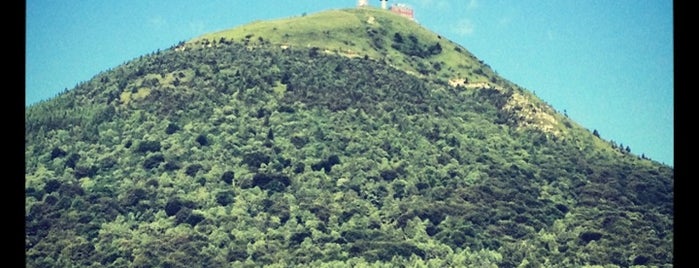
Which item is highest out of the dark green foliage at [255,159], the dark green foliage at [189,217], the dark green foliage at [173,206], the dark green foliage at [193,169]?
the dark green foliage at [255,159]

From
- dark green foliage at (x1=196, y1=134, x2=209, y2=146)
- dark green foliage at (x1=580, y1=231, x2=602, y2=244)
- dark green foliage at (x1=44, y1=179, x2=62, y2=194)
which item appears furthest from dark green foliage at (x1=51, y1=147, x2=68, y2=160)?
dark green foliage at (x1=580, y1=231, x2=602, y2=244)

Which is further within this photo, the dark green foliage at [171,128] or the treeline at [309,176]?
the dark green foliage at [171,128]

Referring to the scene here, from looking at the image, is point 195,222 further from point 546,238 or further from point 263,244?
point 546,238

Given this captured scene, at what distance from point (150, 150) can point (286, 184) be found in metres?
13.9

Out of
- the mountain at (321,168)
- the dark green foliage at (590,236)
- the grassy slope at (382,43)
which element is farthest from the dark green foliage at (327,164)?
the dark green foliage at (590,236)

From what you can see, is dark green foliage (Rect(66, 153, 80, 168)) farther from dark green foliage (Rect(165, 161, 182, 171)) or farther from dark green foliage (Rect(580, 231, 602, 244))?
dark green foliage (Rect(580, 231, 602, 244))

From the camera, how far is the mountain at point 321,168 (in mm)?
92062

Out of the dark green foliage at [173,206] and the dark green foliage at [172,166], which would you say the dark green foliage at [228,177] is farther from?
the dark green foliage at [173,206]

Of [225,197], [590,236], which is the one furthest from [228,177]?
[590,236]

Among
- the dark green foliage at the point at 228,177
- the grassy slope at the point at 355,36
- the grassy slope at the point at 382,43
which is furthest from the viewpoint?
the grassy slope at the point at 355,36

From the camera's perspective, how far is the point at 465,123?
393ft

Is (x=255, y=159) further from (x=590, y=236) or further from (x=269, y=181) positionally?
(x=590, y=236)

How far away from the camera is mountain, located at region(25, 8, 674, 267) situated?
92.1m
